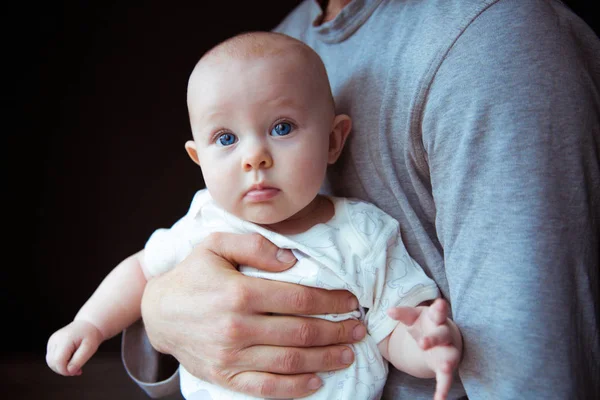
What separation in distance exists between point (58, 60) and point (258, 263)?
1.14 metres

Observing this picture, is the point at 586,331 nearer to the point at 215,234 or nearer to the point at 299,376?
the point at 299,376

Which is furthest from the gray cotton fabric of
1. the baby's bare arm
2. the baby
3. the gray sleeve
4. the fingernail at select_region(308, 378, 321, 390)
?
the baby's bare arm

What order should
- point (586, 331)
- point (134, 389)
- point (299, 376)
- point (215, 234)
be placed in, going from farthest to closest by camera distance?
point (134, 389) < point (215, 234) < point (299, 376) < point (586, 331)

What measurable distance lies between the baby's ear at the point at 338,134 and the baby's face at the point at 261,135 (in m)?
0.06

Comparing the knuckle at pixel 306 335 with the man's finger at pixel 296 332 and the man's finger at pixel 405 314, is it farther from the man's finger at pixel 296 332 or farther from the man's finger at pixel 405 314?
the man's finger at pixel 405 314

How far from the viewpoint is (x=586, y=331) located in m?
0.69

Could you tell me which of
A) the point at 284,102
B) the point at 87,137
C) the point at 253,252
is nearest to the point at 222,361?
the point at 253,252

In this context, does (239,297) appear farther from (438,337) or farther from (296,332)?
(438,337)

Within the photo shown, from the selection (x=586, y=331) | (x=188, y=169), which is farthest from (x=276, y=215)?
(x=188, y=169)

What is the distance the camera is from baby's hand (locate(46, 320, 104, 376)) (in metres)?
0.94

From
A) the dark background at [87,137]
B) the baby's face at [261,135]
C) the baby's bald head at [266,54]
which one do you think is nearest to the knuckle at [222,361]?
the baby's face at [261,135]

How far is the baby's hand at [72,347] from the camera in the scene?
3.09ft

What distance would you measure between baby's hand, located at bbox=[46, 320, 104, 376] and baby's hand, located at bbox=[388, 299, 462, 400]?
0.60 m

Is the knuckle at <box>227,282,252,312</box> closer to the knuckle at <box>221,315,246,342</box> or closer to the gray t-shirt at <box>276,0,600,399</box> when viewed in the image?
the knuckle at <box>221,315,246,342</box>
